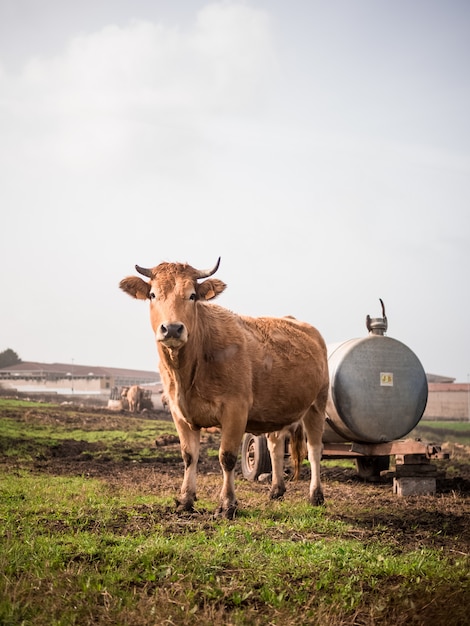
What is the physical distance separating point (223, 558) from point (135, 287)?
12.1 feet

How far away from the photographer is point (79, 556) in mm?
5086

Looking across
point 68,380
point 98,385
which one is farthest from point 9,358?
point 98,385

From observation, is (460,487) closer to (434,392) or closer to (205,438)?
(205,438)

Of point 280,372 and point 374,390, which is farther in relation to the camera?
point 374,390

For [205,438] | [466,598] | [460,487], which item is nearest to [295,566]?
[466,598]

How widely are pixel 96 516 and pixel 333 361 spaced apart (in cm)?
541

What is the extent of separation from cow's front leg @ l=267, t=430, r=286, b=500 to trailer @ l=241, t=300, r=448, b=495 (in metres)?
1.42

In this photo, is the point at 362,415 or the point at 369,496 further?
the point at 362,415

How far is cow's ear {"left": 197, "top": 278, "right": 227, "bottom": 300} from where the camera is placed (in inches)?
307

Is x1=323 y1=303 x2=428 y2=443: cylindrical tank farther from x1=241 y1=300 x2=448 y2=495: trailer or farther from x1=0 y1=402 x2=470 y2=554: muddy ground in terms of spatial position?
x1=0 y1=402 x2=470 y2=554: muddy ground

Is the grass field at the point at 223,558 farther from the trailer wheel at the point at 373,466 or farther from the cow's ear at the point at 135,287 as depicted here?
the cow's ear at the point at 135,287

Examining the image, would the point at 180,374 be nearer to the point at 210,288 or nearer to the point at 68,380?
the point at 210,288

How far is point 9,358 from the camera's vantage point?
2702 inches

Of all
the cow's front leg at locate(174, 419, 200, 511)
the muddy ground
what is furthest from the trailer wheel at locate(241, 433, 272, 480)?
the cow's front leg at locate(174, 419, 200, 511)
